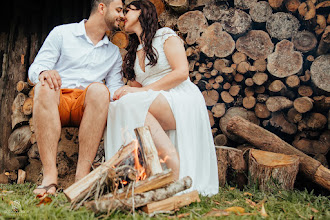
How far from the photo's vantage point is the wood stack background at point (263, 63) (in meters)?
3.22

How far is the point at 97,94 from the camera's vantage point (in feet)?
7.72

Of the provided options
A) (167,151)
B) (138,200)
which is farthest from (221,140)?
(138,200)

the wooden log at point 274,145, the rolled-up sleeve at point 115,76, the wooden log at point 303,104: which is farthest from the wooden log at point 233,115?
the rolled-up sleeve at point 115,76

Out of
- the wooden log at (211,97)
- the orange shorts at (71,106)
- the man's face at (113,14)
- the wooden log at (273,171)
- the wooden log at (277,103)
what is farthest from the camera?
the wooden log at (211,97)

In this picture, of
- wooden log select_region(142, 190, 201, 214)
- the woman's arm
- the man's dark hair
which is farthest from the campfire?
the man's dark hair

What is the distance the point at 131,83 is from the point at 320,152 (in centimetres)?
200

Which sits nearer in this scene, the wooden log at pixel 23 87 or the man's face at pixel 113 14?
the man's face at pixel 113 14

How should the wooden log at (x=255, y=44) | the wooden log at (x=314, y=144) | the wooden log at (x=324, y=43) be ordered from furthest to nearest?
the wooden log at (x=255, y=44) < the wooden log at (x=314, y=144) < the wooden log at (x=324, y=43)

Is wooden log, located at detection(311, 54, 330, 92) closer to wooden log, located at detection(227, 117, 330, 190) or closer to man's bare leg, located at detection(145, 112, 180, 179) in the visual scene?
wooden log, located at detection(227, 117, 330, 190)

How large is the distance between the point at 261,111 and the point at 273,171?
2.99ft

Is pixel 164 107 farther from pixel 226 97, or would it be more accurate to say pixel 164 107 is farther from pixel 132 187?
pixel 226 97

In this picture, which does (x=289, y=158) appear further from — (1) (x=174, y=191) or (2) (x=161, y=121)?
(1) (x=174, y=191)

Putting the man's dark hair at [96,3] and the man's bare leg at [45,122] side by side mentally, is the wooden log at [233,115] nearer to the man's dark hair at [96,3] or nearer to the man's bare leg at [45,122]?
the man's dark hair at [96,3]

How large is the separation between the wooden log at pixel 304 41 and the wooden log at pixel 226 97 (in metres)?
0.85
